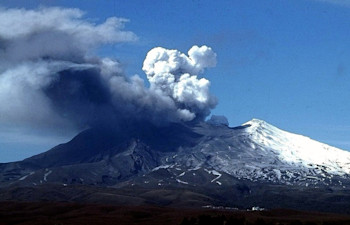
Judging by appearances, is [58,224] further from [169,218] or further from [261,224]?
[261,224]

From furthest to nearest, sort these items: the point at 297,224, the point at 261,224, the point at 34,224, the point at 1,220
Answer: the point at 1,220
the point at 34,224
the point at 297,224
the point at 261,224

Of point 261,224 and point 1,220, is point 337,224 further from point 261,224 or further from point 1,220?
point 1,220

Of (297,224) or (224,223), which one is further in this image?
(297,224)

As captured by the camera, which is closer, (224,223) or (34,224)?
(224,223)

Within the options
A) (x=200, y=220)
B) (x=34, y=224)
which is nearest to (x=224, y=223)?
(x=200, y=220)

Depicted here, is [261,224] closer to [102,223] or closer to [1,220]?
[102,223]

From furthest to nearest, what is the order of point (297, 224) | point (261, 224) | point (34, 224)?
point (34, 224) → point (297, 224) → point (261, 224)

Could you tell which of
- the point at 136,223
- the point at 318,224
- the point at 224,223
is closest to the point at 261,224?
the point at 224,223

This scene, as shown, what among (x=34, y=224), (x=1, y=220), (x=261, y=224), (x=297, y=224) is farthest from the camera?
(x=1, y=220)

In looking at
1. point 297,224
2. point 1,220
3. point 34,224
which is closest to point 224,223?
point 297,224
